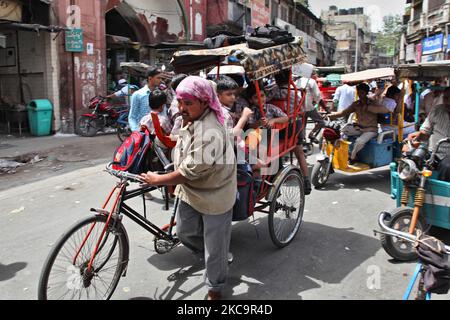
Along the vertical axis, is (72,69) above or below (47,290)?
above

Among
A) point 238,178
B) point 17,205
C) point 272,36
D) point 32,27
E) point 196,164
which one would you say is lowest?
point 17,205

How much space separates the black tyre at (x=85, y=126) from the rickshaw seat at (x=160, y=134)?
880 cm

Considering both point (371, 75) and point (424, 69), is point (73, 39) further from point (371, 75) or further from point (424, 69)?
point (424, 69)

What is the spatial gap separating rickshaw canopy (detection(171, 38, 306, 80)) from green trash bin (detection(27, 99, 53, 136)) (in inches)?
332

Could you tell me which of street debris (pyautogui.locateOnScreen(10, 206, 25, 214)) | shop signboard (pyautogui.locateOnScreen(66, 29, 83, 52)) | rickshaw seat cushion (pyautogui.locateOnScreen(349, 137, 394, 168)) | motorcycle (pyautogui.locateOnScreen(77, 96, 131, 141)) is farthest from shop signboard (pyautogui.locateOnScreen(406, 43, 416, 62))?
street debris (pyautogui.locateOnScreen(10, 206, 25, 214))

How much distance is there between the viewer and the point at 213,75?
202 inches

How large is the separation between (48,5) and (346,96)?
8.50 meters

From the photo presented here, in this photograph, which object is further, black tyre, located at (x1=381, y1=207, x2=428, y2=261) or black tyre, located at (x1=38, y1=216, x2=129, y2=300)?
black tyre, located at (x1=381, y1=207, x2=428, y2=261)

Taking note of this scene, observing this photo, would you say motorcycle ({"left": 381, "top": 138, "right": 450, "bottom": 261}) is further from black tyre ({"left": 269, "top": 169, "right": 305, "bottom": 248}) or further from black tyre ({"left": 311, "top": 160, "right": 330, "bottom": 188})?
black tyre ({"left": 311, "top": 160, "right": 330, "bottom": 188})

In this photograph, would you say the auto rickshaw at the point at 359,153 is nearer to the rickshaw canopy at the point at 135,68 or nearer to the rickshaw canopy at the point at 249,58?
the rickshaw canopy at the point at 249,58

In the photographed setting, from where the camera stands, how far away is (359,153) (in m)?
7.14

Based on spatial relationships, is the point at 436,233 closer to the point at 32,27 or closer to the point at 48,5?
the point at 32,27

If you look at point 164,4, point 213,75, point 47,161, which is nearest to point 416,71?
point 213,75

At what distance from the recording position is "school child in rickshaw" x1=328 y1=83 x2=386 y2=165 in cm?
696
